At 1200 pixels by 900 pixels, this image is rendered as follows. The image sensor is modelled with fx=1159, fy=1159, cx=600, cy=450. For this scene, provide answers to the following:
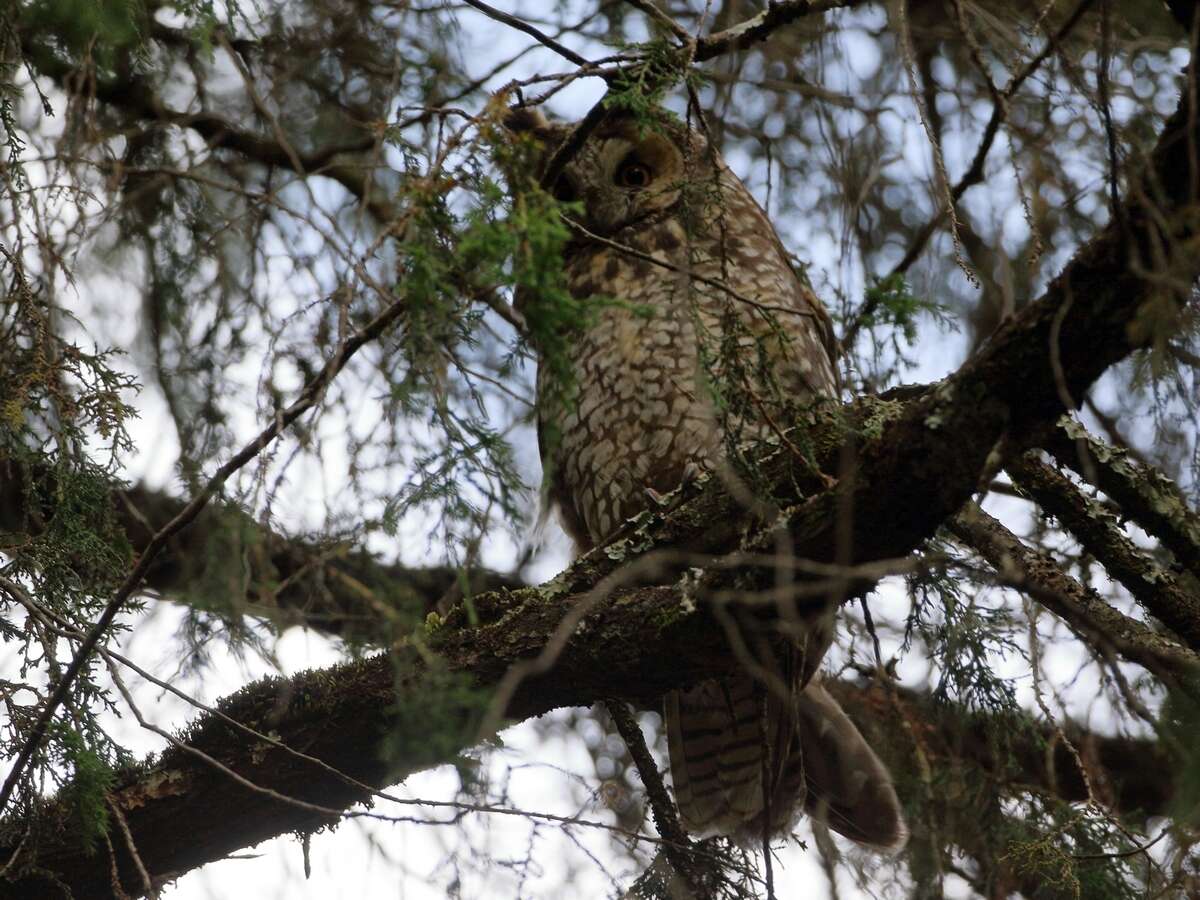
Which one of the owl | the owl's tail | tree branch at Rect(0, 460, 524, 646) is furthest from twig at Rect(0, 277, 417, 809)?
the owl's tail

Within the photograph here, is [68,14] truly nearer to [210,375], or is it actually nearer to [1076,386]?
[210,375]

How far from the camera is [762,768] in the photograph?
3408 mm

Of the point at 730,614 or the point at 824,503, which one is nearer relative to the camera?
the point at 824,503

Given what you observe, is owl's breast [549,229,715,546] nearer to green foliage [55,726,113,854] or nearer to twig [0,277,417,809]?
twig [0,277,417,809]

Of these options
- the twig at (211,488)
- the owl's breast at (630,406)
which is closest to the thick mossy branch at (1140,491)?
the owl's breast at (630,406)

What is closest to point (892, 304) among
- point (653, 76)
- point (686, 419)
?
point (653, 76)

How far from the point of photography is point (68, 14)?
241 centimetres

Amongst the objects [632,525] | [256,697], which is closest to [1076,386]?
[632,525]

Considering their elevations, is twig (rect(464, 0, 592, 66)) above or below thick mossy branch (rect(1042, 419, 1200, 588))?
above

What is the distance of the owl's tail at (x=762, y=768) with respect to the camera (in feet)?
11.0

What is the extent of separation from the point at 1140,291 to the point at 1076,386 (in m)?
0.19

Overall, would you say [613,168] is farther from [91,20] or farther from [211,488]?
[211,488]

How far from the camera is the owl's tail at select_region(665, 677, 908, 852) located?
334cm

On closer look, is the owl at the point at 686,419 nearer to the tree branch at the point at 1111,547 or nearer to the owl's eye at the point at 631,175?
the owl's eye at the point at 631,175
